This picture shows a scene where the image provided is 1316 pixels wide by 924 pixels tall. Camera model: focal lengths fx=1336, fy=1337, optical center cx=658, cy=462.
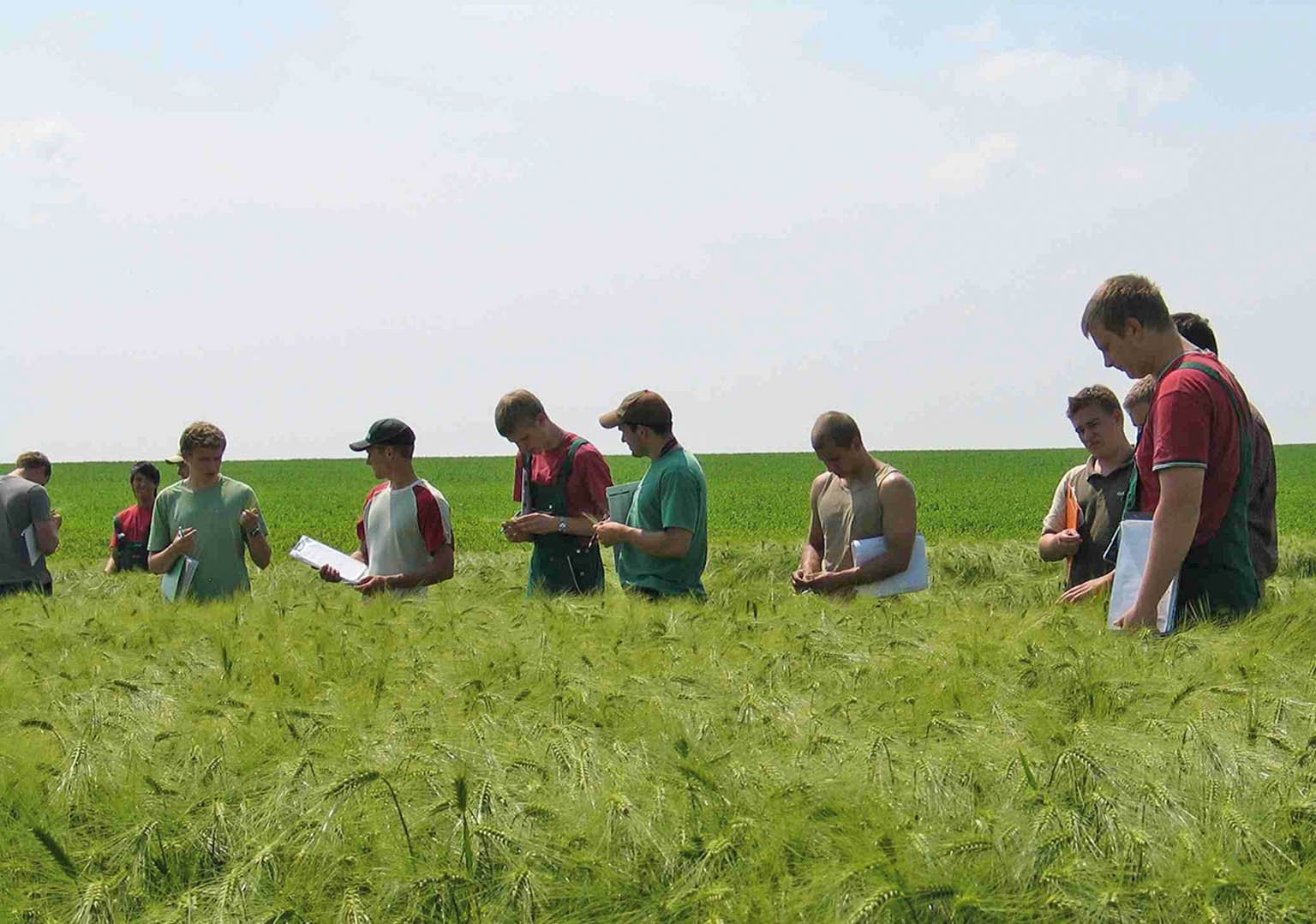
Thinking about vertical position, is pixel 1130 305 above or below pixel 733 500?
above

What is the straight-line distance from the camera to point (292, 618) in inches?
181

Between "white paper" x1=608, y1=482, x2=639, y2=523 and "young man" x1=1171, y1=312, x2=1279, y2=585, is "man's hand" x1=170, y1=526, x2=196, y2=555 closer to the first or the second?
"white paper" x1=608, y1=482, x2=639, y2=523

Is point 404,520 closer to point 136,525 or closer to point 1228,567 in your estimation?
point 1228,567

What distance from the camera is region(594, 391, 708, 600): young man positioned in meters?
5.83

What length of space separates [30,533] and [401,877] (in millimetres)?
6241

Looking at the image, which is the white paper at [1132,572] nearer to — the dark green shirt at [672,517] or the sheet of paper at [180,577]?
the dark green shirt at [672,517]

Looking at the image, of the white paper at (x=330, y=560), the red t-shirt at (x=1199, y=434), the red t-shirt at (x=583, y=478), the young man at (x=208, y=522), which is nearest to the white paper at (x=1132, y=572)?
the red t-shirt at (x=1199, y=434)

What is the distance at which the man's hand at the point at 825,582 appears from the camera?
6004 mm

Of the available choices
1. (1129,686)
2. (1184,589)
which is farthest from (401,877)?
(1184,589)

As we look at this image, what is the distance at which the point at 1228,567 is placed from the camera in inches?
159

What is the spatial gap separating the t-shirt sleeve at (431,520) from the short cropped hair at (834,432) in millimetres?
1809

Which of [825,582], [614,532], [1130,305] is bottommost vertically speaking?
[825,582]

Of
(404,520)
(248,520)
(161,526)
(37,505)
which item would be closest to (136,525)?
(37,505)

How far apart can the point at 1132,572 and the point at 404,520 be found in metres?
3.65
